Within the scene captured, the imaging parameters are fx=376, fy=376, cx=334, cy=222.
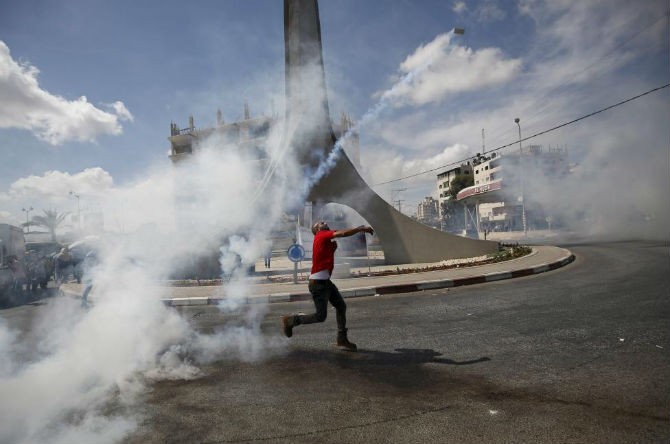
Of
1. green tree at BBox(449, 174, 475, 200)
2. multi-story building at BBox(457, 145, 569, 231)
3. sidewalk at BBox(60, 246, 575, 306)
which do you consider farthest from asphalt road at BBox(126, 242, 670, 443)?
green tree at BBox(449, 174, 475, 200)

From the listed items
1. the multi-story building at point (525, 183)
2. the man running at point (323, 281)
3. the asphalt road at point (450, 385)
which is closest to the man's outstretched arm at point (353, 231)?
the man running at point (323, 281)

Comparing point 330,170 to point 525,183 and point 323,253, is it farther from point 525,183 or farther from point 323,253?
point 525,183

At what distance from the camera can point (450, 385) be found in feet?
11.0

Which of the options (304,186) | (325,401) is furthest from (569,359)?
(304,186)

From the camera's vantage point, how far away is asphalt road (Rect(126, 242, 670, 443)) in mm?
2580

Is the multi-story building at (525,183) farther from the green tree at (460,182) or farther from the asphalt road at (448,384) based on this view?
the asphalt road at (448,384)

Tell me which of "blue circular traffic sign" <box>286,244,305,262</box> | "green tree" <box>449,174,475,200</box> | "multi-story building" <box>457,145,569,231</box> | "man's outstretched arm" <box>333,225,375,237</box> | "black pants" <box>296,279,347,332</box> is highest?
"green tree" <box>449,174,475,200</box>

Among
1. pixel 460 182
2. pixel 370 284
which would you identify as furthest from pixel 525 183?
pixel 370 284

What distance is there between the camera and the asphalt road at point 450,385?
258 cm

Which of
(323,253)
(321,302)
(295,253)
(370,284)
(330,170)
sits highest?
(330,170)

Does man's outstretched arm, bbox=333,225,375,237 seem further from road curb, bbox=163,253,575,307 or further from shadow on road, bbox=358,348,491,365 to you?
road curb, bbox=163,253,575,307

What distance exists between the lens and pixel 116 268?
727 cm

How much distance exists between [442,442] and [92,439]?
7.84 feet

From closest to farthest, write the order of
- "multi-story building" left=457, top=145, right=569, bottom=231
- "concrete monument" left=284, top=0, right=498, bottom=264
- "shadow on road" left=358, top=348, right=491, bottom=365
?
"shadow on road" left=358, top=348, right=491, bottom=365 → "concrete monument" left=284, top=0, right=498, bottom=264 → "multi-story building" left=457, top=145, right=569, bottom=231
